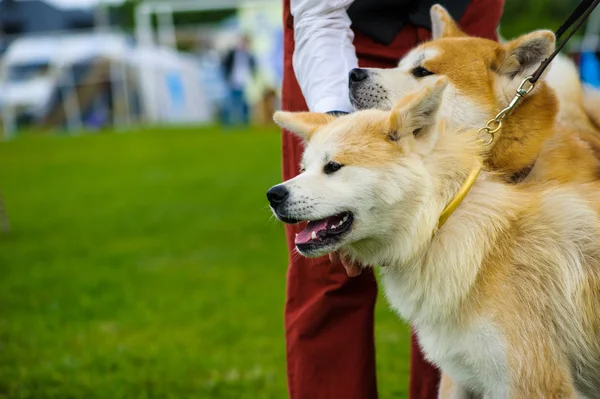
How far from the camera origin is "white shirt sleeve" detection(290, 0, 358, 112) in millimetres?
2838

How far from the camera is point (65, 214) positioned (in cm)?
1011

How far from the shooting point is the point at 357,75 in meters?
2.91

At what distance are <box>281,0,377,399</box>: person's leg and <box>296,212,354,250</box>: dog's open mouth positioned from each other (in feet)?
1.13

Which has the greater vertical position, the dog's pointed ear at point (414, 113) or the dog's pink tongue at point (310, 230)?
the dog's pointed ear at point (414, 113)

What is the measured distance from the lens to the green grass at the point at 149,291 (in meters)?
4.32

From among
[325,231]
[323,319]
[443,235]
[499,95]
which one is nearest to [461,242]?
[443,235]

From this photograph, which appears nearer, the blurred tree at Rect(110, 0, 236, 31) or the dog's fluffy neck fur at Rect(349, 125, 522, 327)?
the dog's fluffy neck fur at Rect(349, 125, 522, 327)

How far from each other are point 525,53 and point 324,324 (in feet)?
4.51

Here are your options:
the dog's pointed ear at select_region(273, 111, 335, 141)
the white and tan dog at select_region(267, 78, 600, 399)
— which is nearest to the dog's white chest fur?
the white and tan dog at select_region(267, 78, 600, 399)

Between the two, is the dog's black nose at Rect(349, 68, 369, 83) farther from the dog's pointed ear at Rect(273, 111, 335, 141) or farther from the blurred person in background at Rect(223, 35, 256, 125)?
the blurred person in background at Rect(223, 35, 256, 125)

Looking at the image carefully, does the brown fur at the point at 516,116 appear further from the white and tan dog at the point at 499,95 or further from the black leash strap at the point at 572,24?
the black leash strap at the point at 572,24

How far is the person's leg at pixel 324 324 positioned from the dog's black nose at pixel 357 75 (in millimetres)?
279

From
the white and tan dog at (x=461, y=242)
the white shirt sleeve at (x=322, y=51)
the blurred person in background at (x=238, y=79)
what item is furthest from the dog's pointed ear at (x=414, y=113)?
the blurred person in background at (x=238, y=79)

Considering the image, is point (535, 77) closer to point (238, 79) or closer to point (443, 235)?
point (443, 235)
